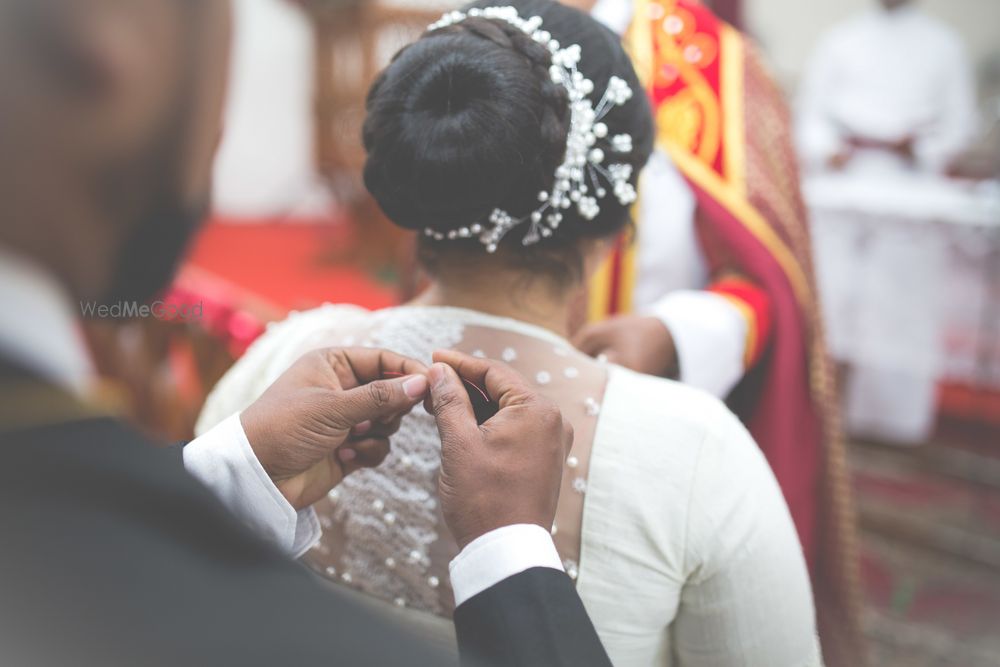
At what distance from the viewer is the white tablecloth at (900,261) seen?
2859 millimetres

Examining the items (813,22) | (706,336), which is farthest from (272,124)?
(706,336)

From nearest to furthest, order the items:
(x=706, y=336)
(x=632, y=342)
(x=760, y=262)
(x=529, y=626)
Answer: (x=529, y=626) → (x=632, y=342) → (x=706, y=336) → (x=760, y=262)

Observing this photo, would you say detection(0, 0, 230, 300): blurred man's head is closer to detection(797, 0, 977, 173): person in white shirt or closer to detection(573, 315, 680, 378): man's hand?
detection(573, 315, 680, 378): man's hand

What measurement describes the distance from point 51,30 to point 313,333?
71 centimetres

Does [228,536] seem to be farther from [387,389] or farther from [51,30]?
[387,389]

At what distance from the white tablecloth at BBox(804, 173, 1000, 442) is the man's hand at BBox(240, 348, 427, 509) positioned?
8.36 ft

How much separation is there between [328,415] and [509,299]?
0.28 meters

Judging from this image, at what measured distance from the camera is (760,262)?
171 cm

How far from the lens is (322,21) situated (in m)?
5.07

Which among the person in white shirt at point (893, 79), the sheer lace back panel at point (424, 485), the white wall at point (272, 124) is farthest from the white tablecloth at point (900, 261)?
the white wall at point (272, 124)

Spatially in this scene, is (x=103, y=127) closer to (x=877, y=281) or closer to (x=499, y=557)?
(x=499, y=557)

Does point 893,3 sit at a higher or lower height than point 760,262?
higher

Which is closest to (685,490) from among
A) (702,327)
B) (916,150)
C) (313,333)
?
(313,333)

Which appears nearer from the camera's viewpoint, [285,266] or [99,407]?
[99,407]
